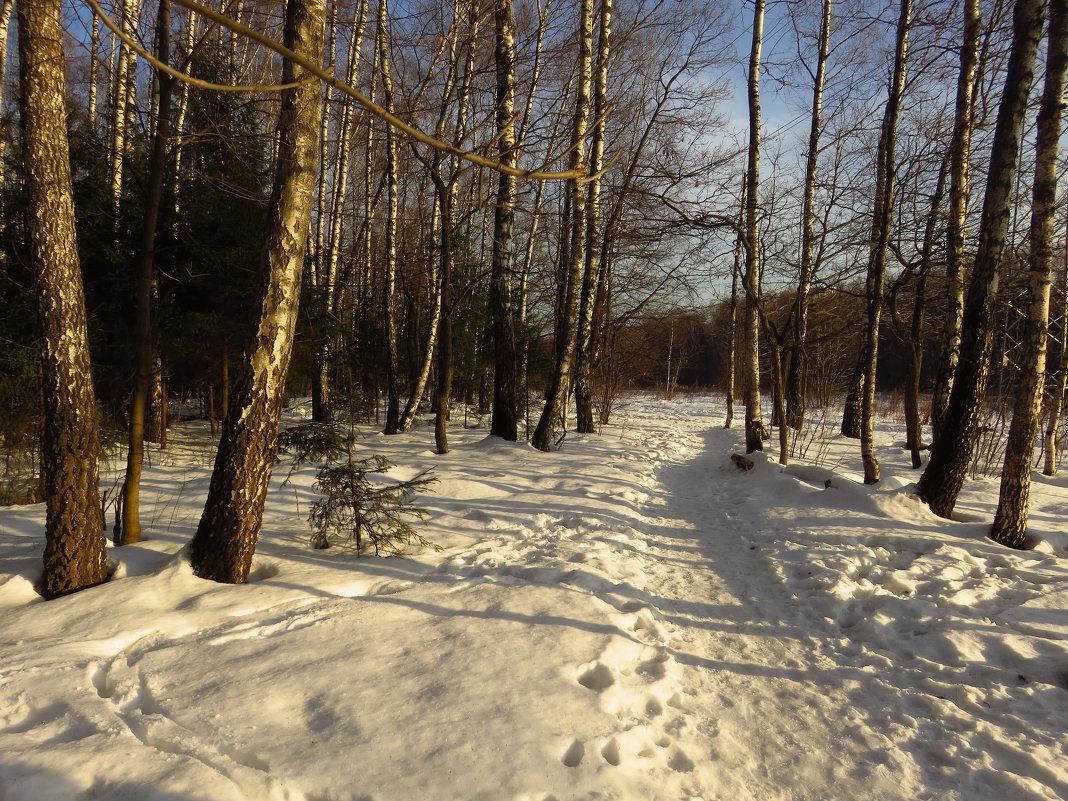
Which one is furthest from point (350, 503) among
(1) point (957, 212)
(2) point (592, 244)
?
(1) point (957, 212)

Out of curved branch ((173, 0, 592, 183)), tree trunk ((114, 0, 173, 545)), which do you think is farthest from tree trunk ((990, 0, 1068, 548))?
tree trunk ((114, 0, 173, 545))

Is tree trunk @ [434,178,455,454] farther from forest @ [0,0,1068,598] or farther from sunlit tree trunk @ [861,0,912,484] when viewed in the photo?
sunlit tree trunk @ [861,0,912,484]

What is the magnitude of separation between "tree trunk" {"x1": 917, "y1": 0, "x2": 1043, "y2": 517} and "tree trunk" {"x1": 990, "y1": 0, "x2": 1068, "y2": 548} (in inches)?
6.4

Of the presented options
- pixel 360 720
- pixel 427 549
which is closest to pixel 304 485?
pixel 427 549

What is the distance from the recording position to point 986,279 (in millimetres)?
4977

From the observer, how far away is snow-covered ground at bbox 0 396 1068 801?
6.82ft

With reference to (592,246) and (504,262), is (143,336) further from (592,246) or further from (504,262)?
(592,246)

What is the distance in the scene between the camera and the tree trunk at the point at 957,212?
681 cm

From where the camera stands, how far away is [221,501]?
3539 millimetres

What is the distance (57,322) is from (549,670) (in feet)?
11.7

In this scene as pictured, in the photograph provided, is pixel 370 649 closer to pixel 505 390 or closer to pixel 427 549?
pixel 427 549

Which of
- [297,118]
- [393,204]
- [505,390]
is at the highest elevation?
[393,204]

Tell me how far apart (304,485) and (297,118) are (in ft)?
13.6

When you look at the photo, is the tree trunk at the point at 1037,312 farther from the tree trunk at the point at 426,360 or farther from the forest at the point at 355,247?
the tree trunk at the point at 426,360
